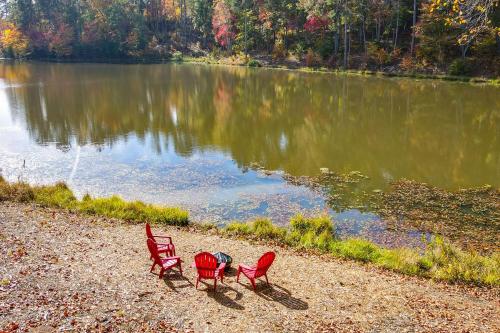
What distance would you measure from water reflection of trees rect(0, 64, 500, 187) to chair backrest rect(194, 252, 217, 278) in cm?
1222

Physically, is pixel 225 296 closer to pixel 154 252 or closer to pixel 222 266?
pixel 222 266

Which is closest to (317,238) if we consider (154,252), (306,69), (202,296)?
(202,296)

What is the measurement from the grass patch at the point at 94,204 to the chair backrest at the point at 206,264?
546cm

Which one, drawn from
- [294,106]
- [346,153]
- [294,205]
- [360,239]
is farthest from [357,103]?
[360,239]

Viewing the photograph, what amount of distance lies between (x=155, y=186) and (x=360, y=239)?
9477mm

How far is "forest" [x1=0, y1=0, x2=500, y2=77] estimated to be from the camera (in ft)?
183

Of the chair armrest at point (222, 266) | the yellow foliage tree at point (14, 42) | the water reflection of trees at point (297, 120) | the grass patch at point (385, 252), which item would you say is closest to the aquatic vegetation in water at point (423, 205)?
the water reflection of trees at point (297, 120)

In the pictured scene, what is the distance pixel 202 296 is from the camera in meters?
9.64

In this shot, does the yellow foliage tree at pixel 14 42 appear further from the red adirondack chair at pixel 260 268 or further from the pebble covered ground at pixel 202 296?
the red adirondack chair at pixel 260 268

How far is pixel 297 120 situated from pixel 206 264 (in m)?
24.5

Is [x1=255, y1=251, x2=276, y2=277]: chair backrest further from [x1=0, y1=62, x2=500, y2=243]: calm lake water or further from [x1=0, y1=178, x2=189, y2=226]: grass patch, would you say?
[x1=0, y1=62, x2=500, y2=243]: calm lake water

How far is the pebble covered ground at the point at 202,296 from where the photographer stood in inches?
334

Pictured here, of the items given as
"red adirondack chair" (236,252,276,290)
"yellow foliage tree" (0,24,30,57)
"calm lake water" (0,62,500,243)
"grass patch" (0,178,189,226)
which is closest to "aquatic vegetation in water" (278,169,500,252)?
"calm lake water" (0,62,500,243)

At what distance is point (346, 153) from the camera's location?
24.7m
